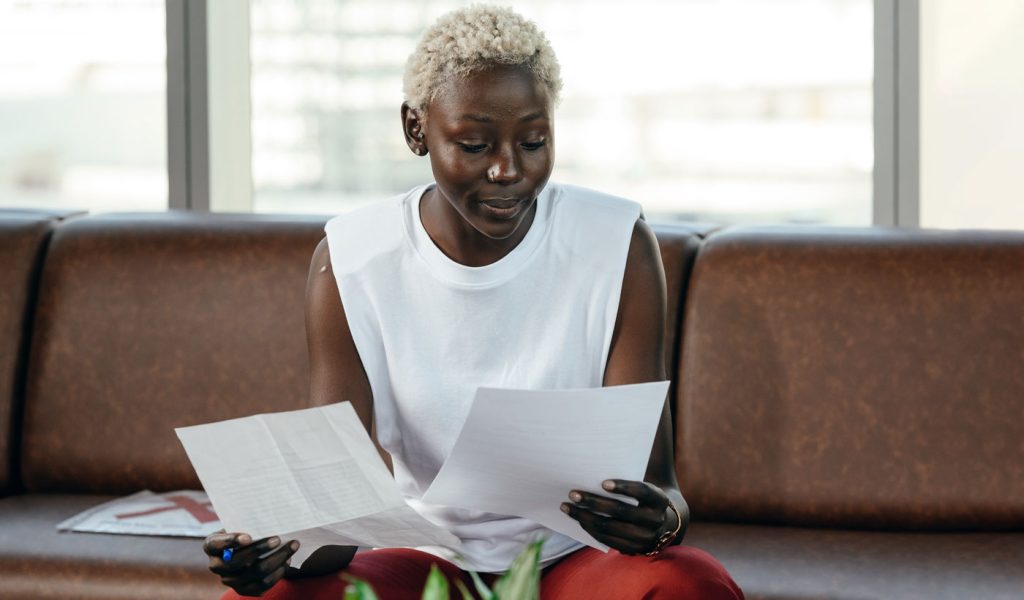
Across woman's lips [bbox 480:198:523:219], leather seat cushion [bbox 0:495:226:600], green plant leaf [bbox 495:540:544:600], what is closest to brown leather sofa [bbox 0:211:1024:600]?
leather seat cushion [bbox 0:495:226:600]

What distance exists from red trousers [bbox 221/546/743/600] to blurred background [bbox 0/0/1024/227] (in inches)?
59.5

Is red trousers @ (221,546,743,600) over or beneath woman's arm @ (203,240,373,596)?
beneath

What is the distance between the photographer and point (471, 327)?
163cm

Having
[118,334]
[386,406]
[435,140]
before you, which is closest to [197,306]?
[118,334]

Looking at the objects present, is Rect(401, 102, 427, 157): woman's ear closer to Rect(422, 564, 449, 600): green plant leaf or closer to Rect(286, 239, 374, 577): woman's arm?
Rect(286, 239, 374, 577): woman's arm

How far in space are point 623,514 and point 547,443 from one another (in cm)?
13

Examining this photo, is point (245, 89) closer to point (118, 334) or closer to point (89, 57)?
point (89, 57)

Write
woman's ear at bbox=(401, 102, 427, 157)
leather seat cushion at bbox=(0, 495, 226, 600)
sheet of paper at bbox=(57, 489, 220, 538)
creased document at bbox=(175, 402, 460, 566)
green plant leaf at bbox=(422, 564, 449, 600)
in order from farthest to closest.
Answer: sheet of paper at bbox=(57, 489, 220, 538)
leather seat cushion at bbox=(0, 495, 226, 600)
woman's ear at bbox=(401, 102, 427, 157)
creased document at bbox=(175, 402, 460, 566)
green plant leaf at bbox=(422, 564, 449, 600)

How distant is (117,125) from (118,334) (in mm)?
925

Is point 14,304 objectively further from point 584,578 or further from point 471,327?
point 584,578

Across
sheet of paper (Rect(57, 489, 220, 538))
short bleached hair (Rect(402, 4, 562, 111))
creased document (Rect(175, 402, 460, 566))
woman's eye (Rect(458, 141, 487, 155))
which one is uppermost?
short bleached hair (Rect(402, 4, 562, 111))

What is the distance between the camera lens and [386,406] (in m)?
1.65

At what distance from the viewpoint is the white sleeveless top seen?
1.59 meters

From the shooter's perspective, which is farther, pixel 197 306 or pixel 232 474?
pixel 197 306
